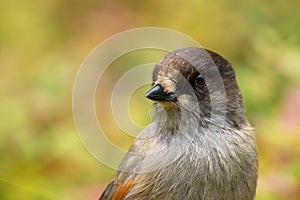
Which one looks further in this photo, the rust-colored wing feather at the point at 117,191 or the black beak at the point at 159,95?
the rust-colored wing feather at the point at 117,191

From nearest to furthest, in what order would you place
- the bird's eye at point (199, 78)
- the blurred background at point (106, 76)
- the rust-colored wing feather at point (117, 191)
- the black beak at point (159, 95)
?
the black beak at point (159, 95), the bird's eye at point (199, 78), the rust-colored wing feather at point (117, 191), the blurred background at point (106, 76)

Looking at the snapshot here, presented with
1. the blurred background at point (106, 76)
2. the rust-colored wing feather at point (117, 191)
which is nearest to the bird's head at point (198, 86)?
the rust-colored wing feather at point (117, 191)

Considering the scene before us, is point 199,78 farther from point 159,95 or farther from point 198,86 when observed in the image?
point 159,95

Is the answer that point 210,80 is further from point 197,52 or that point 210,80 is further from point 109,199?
point 109,199

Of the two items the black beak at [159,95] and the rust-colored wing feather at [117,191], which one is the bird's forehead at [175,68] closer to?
the black beak at [159,95]

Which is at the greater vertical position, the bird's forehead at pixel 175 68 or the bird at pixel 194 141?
the bird's forehead at pixel 175 68

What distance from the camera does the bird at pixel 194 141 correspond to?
4832 millimetres

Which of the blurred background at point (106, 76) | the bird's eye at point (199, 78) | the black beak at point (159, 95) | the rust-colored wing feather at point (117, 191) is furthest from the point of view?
the blurred background at point (106, 76)

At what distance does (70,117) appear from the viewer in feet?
26.6

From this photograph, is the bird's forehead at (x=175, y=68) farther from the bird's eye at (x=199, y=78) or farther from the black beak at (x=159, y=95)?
the black beak at (x=159, y=95)

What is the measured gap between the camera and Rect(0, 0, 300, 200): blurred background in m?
6.41

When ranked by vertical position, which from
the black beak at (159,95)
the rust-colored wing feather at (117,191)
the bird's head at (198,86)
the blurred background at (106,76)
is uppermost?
the blurred background at (106,76)

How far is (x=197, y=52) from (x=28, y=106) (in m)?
3.05

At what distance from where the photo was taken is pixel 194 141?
16.2ft
